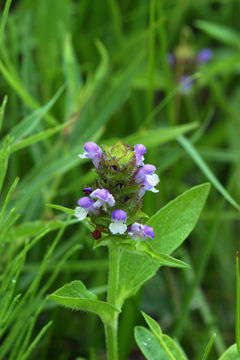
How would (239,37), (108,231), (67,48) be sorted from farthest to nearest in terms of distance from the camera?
1. (239,37)
2. (67,48)
3. (108,231)

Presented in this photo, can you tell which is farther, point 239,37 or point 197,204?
point 239,37

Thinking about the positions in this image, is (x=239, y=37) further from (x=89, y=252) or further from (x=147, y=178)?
(x=147, y=178)

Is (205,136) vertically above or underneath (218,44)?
underneath

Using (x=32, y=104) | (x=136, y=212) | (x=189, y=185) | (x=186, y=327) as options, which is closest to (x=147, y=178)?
(x=136, y=212)

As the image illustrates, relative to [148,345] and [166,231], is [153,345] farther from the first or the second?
Answer: [166,231]

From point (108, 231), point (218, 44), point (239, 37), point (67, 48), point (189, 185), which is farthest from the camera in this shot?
point (218, 44)

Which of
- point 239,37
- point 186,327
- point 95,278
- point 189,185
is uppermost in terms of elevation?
point 239,37
